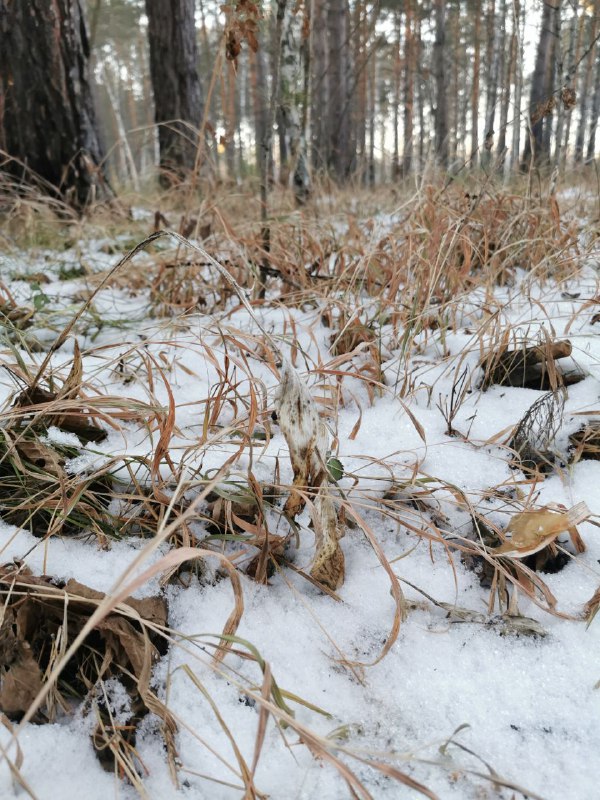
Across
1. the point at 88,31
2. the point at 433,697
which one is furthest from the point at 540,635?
the point at 88,31

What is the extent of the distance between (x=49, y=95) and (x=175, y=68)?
6.80ft

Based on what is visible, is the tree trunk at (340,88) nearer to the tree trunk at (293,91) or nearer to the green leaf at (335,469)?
the tree trunk at (293,91)

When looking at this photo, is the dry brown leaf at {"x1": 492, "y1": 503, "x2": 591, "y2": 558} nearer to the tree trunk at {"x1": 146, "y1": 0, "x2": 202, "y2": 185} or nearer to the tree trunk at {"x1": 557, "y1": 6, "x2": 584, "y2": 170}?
the tree trunk at {"x1": 557, "y1": 6, "x2": 584, "y2": 170}

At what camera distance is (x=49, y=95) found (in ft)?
Answer: 9.45

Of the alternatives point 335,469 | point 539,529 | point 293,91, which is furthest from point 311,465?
point 293,91

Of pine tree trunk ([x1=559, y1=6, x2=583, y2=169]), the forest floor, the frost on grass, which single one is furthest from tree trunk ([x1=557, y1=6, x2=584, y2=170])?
the frost on grass

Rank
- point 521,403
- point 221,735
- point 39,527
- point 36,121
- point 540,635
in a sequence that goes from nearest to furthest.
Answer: point 221,735
point 540,635
point 39,527
point 521,403
point 36,121

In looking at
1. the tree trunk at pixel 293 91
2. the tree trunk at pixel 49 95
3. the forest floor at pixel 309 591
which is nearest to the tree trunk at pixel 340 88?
the tree trunk at pixel 293 91

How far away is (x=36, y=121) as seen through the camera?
293 centimetres

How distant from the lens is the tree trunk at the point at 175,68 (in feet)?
14.6

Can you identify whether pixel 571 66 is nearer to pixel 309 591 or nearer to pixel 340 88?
pixel 309 591

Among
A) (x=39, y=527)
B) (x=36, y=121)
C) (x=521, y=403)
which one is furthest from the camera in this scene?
(x=36, y=121)

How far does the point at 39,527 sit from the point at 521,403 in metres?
0.97

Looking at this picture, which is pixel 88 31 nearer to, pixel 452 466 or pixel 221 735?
pixel 452 466
